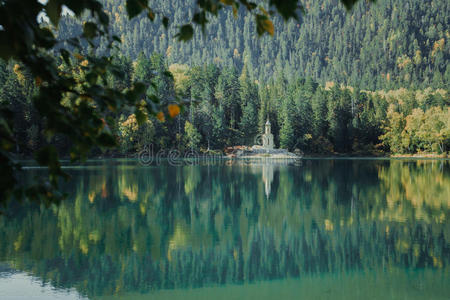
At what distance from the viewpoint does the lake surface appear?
26.9ft

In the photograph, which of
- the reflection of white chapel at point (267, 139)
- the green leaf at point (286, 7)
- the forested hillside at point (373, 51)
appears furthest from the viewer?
the forested hillside at point (373, 51)

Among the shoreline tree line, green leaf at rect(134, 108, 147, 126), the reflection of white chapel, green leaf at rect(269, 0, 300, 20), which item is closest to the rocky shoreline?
the reflection of white chapel

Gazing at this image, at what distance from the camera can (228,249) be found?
11.0m

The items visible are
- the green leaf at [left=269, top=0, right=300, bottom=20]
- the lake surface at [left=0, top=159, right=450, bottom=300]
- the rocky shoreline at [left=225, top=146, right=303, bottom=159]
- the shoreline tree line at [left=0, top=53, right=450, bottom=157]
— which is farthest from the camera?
the shoreline tree line at [left=0, top=53, right=450, bottom=157]

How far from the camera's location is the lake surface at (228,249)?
26.9 feet

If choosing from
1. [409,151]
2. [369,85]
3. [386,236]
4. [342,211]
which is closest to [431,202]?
[342,211]

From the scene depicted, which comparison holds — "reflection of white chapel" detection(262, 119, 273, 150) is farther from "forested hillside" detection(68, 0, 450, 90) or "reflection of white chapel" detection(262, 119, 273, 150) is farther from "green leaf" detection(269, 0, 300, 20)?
"green leaf" detection(269, 0, 300, 20)

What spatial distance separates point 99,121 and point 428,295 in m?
7.71

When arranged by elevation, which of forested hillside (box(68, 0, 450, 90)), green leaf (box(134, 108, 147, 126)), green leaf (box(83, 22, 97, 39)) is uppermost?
forested hillside (box(68, 0, 450, 90))

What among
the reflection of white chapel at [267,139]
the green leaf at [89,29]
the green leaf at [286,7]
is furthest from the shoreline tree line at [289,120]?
the green leaf at [286,7]

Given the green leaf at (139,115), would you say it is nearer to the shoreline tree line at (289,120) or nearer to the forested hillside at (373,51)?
the shoreline tree line at (289,120)

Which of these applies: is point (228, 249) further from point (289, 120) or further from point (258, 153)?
point (289, 120)

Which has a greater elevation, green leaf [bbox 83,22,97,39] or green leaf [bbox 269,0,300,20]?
green leaf [bbox 83,22,97,39]

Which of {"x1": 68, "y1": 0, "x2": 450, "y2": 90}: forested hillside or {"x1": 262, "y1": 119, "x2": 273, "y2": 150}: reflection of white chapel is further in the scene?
{"x1": 68, "y1": 0, "x2": 450, "y2": 90}: forested hillside
